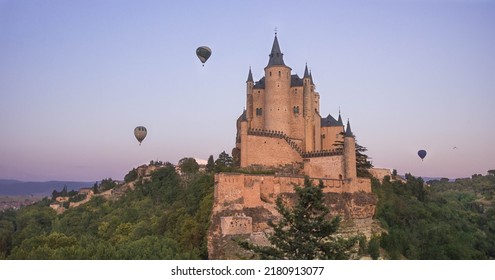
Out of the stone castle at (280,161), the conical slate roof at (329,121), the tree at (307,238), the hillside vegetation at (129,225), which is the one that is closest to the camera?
the tree at (307,238)

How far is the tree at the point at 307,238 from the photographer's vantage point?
430 inches

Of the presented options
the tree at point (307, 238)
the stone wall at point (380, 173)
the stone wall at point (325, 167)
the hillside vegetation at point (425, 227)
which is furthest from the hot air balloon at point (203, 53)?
the stone wall at point (380, 173)

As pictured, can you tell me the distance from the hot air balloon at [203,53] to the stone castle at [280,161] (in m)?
4.34

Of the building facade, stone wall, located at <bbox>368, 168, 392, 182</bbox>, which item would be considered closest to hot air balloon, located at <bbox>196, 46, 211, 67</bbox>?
the building facade

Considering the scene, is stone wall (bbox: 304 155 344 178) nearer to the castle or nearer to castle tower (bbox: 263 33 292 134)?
the castle

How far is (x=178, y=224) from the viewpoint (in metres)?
21.8

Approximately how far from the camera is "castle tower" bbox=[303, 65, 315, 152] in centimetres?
2511

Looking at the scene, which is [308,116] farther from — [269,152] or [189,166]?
[189,166]

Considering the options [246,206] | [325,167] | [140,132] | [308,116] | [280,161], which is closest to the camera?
[246,206]

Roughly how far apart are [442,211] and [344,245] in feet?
72.7

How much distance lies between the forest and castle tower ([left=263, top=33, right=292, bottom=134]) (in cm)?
320

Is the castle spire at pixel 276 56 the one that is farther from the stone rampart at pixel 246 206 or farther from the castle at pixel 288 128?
the stone rampart at pixel 246 206

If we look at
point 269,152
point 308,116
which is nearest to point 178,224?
point 269,152
